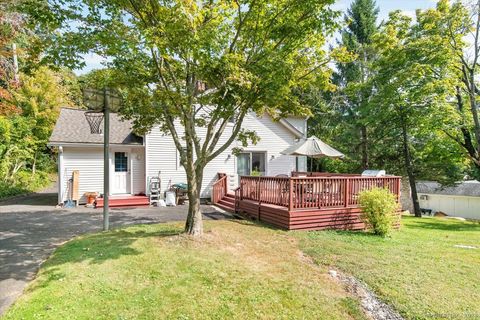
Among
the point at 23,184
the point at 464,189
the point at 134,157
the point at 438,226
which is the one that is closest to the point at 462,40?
the point at 438,226

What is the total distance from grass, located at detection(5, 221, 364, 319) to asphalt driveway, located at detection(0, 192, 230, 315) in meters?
0.37

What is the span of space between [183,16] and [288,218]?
574 centimetres

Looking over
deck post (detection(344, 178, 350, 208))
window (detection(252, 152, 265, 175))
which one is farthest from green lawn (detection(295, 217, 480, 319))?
window (detection(252, 152, 265, 175))

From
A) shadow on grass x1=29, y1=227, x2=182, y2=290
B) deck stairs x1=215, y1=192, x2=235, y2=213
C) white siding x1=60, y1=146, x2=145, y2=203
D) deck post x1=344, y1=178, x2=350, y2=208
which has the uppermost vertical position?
white siding x1=60, y1=146, x2=145, y2=203

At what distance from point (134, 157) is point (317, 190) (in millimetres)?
9192

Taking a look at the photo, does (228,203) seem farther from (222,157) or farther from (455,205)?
(455,205)

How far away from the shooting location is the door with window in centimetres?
1598

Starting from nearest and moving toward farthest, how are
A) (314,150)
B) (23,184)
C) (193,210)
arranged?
(193,210) < (314,150) < (23,184)

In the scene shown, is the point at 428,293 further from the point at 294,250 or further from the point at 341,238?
the point at 341,238

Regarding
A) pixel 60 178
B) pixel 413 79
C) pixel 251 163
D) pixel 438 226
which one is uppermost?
pixel 413 79

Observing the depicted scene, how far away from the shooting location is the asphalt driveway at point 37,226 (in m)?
5.16

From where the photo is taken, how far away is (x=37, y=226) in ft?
28.9

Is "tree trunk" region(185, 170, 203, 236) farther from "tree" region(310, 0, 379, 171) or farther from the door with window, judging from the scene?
"tree" region(310, 0, 379, 171)

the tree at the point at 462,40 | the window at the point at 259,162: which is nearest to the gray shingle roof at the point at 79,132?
the window at the point at 259,162
